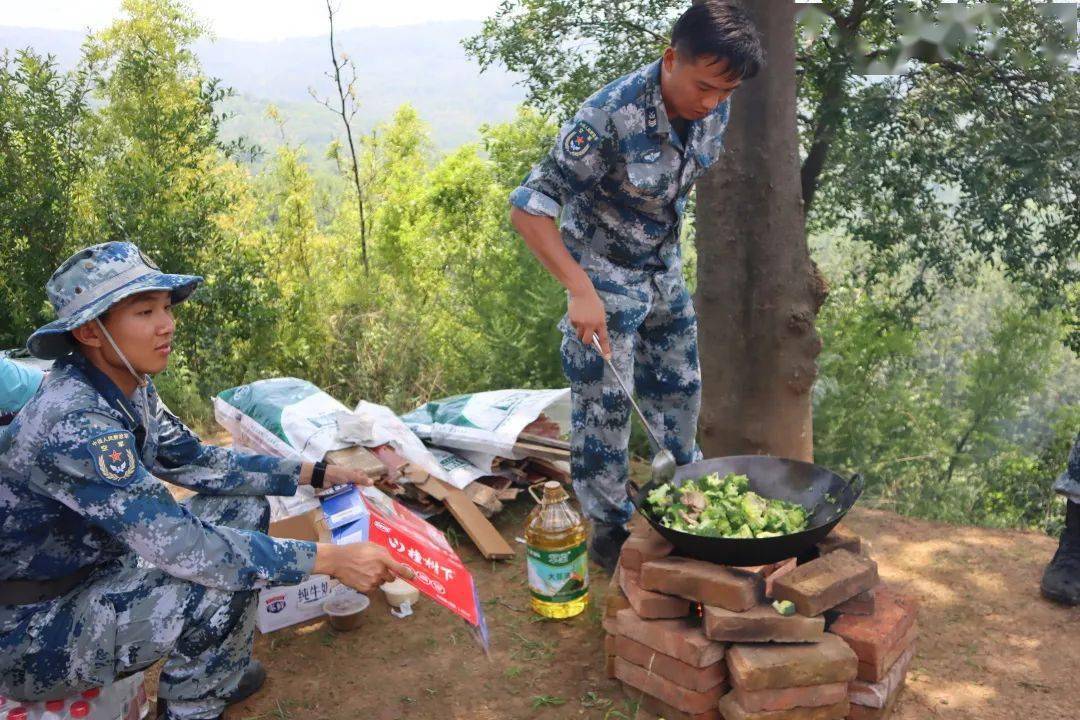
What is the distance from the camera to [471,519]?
3758 mm

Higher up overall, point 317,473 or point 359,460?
point 317,473

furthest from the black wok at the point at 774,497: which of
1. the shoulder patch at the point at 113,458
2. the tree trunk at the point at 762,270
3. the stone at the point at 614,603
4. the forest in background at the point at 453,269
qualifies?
the forest in background at the point at 453,269

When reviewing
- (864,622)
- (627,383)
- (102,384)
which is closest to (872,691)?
(864,622)

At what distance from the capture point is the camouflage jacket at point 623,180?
2.81m

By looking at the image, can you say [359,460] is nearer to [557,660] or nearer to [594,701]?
[557,660]

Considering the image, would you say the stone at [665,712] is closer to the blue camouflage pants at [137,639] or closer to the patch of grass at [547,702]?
the patch of grass at [547,702]

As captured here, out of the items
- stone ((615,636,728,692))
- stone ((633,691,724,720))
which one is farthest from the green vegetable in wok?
stone ((633,691,724,720))

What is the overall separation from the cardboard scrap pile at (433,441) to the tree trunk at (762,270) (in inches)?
34.8

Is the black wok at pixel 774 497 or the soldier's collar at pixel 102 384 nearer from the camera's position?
the soldier's collar at pixel 102 384

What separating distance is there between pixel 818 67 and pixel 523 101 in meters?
2.23

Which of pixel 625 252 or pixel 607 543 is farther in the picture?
pixel 607 543

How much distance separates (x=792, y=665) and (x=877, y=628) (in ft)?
1.02

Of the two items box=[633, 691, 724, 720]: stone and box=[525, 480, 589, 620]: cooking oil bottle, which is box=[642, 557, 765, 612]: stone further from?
box=[525, 480, 589, 620]: cooking oil bottle

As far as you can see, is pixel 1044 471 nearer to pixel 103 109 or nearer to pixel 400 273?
pixel 400 273
